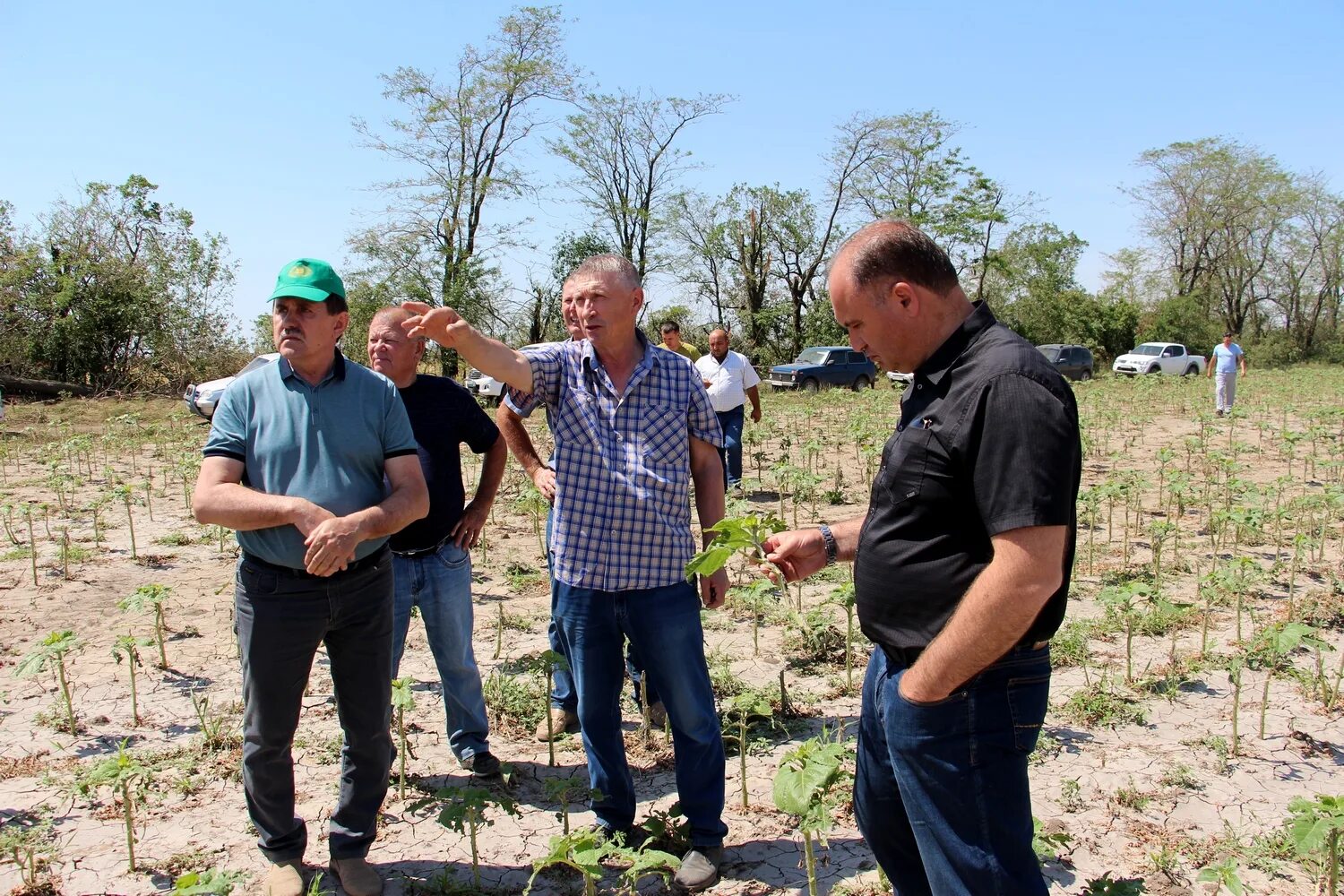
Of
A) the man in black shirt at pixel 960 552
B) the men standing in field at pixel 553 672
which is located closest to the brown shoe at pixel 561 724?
the men standing in field at pixel 553 672

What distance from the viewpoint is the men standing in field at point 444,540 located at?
3688 mm

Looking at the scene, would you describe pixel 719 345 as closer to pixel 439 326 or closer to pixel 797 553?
pixel 439 326

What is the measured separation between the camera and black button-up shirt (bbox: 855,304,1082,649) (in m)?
1.72

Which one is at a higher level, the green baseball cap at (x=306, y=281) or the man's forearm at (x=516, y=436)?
Answer: the green baseball cap at (x=306, y=281)

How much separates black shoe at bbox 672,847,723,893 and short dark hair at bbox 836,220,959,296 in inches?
77.6

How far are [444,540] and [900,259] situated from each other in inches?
93.1

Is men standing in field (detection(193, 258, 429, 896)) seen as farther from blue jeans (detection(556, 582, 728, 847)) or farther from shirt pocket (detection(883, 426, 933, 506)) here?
shirt pocket (detection(883, 426, 933, 506))

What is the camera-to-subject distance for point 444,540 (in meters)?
3.72

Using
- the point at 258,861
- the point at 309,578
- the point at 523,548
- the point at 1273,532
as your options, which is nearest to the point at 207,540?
the point at 523,548

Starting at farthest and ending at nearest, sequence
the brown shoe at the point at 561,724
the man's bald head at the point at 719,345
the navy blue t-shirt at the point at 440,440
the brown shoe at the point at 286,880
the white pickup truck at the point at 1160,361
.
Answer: the white pickup truck at the point at 1160,361 → the man's bald head at the point at 719,345 → the brown shoe at the point at 561,724 → the navy blue t-shirt at the point at 440,440 → the brown shoe at the point at 286,880

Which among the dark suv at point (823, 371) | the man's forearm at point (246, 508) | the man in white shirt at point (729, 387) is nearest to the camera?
the man's forearm at point (246, 508)

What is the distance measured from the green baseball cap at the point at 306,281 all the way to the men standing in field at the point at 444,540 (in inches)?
27.5

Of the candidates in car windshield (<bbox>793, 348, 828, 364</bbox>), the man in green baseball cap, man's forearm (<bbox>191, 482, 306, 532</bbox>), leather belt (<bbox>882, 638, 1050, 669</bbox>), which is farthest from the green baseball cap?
car windshield (<bbox>793, 348, 828, 364</bbox>)

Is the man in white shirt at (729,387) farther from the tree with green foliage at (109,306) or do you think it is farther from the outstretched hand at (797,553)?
the tree with green foliage at (109,306)
